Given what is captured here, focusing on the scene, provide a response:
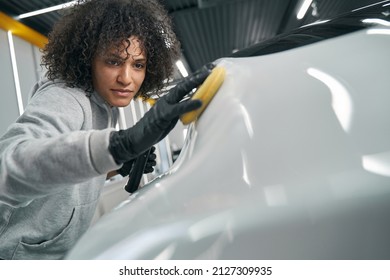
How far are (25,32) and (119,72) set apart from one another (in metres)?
1.23

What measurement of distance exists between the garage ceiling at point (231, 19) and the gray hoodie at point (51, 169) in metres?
2.71

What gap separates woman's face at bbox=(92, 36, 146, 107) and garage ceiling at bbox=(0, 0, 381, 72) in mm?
2477

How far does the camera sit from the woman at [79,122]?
0.46 m

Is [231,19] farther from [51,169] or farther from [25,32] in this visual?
[51,169]

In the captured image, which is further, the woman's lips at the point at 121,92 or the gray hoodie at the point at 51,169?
the woman's lips at the point at 121,92

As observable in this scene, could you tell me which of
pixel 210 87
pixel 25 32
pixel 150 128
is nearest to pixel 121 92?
pixel 150 128

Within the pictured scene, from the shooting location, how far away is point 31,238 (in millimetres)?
658

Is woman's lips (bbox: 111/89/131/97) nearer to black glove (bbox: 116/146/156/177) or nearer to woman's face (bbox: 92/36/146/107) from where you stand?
woman's face (bbox: 92/36/146/107)

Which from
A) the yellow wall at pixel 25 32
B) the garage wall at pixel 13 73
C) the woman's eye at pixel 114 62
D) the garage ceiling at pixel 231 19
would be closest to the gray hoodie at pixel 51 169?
the woman's eye at pixel 114 62

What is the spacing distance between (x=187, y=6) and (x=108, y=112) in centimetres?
294

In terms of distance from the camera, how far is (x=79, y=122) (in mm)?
634

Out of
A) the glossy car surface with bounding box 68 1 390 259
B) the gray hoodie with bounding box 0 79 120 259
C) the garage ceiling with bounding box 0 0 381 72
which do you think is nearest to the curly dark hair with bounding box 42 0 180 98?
the gray hoodie with bounding box 0 79 120 259

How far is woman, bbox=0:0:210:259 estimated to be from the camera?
464mm

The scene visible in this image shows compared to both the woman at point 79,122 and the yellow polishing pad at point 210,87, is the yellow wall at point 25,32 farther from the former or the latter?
the yellow polishing pad at point 210,87
